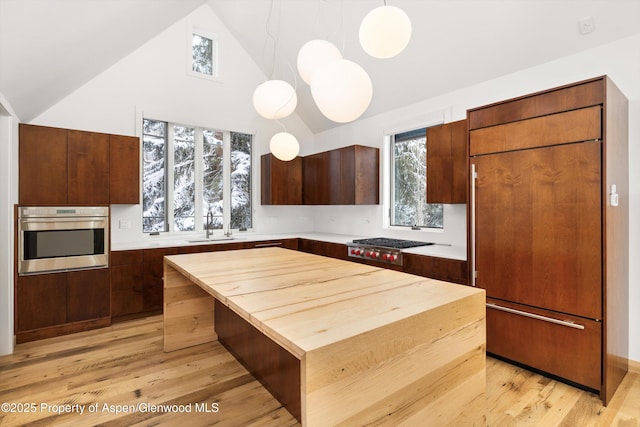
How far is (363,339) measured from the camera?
3.36 feet

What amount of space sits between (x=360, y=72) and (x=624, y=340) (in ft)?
9.15

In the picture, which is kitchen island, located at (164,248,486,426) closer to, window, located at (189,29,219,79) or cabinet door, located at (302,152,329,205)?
cabinet door, located at (302,152,329,205)

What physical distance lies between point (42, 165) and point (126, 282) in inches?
56.4

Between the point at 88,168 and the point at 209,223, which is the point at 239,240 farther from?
the point at 88,168

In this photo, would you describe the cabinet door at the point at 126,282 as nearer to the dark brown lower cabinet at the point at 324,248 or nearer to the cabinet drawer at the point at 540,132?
the dark brown lower cabinet at the point at 324,248

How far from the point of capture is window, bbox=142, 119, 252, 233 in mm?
4352

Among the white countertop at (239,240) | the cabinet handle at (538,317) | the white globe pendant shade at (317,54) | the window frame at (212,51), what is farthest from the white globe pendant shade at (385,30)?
the window frame at (212,51)

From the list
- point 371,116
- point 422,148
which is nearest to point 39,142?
point 371,116

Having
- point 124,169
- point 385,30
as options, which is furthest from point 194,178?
point 385,30

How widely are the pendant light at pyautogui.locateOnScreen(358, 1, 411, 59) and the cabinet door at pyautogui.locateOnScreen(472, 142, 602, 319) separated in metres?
1.49

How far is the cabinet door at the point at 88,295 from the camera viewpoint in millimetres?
3213

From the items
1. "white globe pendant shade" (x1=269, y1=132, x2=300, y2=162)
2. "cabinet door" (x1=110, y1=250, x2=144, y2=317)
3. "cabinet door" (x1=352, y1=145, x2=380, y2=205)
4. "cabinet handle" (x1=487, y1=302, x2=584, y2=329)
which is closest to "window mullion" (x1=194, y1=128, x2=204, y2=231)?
"cabinet door" (x1=110, y1=250, x2=144, y2=317)

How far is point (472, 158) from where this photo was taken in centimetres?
277

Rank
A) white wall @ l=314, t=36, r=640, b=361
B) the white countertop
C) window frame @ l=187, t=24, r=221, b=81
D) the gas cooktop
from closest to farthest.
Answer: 1. white wall @ l=314, t=36, r=640, b=361
2. the white countertop
3. the gas cooktop
4. window frame @ l=187, t=24, r=221, b=81
